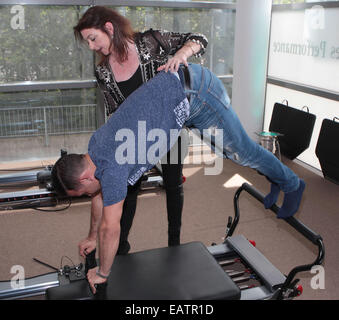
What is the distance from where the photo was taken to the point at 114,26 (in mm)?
1815

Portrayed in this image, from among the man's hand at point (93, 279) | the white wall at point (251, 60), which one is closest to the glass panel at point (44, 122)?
the white wall at point (251, 60)

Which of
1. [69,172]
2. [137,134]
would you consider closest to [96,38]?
[137,134]

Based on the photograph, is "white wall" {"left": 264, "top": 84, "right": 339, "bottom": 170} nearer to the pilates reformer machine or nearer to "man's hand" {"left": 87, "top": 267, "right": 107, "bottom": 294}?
the pilates reformer machine

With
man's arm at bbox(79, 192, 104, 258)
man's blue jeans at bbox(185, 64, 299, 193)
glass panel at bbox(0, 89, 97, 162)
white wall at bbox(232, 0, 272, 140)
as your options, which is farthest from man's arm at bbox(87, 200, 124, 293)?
white wall at bbox(232, 0, 272, 140)

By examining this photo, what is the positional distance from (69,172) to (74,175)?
22 millimetres

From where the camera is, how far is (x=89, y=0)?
4383 mm

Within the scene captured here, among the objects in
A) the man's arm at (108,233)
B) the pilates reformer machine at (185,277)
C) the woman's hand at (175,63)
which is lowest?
the pilates reformer machine at (185,277)

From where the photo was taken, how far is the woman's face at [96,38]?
1777 millimetres

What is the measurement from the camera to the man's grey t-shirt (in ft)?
5.01

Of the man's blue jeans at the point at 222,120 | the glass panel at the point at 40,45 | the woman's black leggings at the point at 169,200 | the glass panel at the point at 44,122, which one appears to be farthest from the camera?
the glass panel at the point at 44,122

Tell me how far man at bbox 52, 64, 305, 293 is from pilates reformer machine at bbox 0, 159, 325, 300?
A: 0.43 feet

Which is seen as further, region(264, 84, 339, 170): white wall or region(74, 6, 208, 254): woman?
region(264, 84, 339, 170): white wall

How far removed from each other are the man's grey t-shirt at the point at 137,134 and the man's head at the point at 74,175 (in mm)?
35

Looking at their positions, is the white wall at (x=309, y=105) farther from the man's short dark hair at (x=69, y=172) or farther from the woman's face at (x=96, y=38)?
the man's short dark hair at (x=69, y=172)
